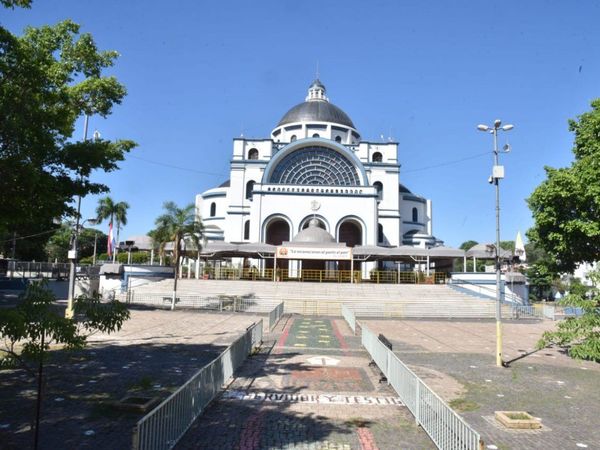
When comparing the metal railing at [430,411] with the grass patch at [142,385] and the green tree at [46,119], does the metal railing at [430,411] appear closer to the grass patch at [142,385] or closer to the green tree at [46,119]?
the grass patch at [142,385]

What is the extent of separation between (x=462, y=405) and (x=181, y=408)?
5385 mm

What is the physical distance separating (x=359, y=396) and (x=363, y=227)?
38018 mm

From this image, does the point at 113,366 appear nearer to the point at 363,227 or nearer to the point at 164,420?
the point at 164,420

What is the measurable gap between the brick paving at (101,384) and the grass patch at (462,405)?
5.61 m

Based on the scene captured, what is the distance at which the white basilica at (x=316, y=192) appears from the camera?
154 ft

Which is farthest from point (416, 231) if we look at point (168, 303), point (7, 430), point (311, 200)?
point (7, 430)

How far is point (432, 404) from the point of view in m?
6.79

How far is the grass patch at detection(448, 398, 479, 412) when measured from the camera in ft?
27.7

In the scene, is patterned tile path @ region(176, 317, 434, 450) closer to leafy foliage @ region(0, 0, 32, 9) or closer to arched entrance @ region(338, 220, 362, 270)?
leafy foliage @ region(0, 0, 32, 9)

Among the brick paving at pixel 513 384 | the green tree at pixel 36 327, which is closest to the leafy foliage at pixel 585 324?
the brick paving at pixel 513 384

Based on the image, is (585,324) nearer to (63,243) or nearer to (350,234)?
(350,234)

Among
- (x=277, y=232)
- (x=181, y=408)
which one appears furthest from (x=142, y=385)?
(x=277, y=232)

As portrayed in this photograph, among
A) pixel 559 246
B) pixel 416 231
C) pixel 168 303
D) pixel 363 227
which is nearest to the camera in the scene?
pixel 559 246

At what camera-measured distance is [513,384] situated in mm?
10578
